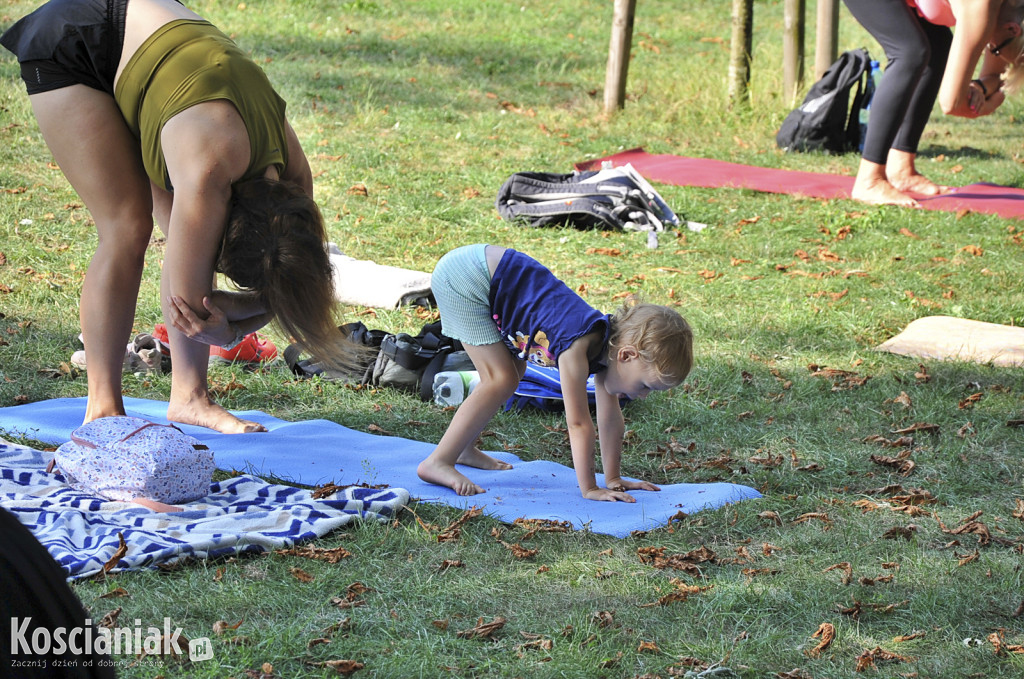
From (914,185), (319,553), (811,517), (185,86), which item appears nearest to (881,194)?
(914,185)

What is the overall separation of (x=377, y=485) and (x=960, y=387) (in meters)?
2.75

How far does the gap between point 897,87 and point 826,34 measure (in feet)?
11.2

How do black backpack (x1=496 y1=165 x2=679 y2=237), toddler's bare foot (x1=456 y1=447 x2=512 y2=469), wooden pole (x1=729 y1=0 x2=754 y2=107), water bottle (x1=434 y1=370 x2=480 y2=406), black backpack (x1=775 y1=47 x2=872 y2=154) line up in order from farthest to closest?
1. wooden pole (x1=729 y1=0 x2=754 y2=107)
2. black backpack (x1=775 y1=47 x2=872 y2=154)
3. black backpack (x1=496 y1=165 x2=679 y2=237)
4. water bottle (x1=434 y1=370 x2=480 y2=406)
5. toddler's bare foot (x1=456 y1=447 x2=512 y2=469)

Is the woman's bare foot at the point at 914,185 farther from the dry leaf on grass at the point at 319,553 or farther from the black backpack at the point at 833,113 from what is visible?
the dry leaf on grass at the point at 319,553

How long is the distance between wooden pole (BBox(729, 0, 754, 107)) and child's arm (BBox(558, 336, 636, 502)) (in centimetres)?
768

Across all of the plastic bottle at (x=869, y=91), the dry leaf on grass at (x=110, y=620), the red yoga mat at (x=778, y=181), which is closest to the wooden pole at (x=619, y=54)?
the red yoga mat at (x=778, y=181)

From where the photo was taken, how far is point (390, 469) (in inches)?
141

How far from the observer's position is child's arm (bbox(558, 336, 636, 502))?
3254 millimetres

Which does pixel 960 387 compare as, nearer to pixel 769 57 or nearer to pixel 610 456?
pixel 610 456

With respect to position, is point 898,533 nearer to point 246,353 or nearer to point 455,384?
point 455,384

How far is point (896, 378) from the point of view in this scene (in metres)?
4.61

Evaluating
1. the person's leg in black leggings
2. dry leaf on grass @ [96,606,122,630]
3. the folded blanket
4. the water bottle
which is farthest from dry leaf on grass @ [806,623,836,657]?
the person's leg in black leggings

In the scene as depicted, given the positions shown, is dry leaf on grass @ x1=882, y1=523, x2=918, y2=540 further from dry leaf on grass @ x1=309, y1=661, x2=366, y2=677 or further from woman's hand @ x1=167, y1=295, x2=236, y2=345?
woman's hand @ x1=167, y1=295, x2=236, y2=345

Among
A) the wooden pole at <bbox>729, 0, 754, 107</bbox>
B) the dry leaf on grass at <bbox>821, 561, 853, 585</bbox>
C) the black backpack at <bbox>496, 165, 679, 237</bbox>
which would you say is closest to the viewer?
the dry leaf on grass at <bbox>821, 561, 853, 585</bbox>
